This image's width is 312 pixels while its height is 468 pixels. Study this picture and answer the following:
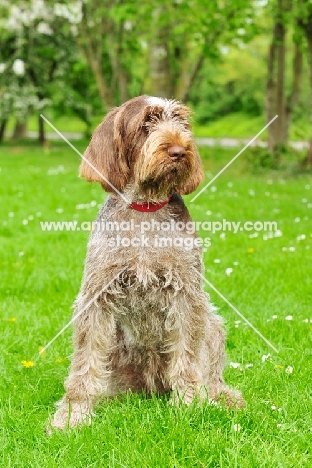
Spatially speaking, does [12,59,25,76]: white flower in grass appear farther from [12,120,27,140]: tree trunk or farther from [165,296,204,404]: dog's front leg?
[165,296,204,404]: dog's front leg

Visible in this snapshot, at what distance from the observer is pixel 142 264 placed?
3781 millimetres

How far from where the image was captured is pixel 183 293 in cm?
389

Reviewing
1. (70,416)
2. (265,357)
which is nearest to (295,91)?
(265,357)

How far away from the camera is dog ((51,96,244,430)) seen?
3.77 meters

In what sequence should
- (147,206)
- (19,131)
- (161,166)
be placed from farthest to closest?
1. (19,131)
2. (147,206)
3. (161,166)

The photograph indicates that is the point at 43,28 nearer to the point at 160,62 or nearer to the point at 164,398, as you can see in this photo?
the point at 160,62

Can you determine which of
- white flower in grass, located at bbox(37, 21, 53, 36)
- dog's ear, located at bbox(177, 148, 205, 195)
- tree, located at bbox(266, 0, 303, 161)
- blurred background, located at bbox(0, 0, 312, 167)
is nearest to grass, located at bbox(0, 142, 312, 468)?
dog's ear, located at bbox(177, 148, 205, 195)

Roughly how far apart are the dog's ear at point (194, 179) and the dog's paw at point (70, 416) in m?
1.48

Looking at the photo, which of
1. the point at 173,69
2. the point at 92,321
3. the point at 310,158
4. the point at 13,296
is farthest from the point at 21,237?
the point at 173,69

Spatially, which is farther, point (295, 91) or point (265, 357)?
point (295, 91)

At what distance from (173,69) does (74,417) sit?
Answer: 15.5m

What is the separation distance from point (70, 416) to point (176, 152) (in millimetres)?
1723

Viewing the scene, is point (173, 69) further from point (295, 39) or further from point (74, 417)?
point (74, 417)

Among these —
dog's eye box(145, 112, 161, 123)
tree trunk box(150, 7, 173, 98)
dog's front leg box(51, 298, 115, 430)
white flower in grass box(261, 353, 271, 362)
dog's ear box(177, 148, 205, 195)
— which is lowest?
tree trunk box(150, 7, 173, 98)
